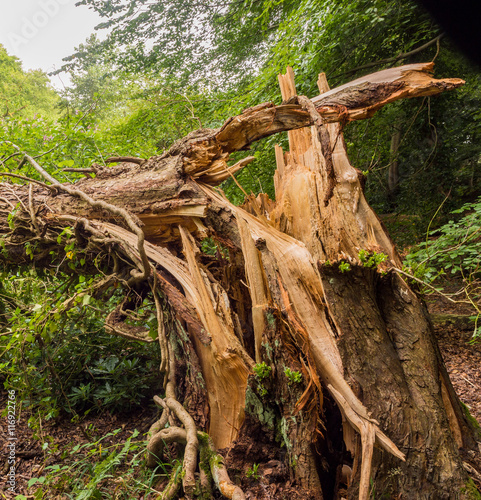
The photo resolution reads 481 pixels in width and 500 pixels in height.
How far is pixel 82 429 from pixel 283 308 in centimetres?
226

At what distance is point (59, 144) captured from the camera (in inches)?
186

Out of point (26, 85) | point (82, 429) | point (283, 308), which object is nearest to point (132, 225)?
point (283, 308)

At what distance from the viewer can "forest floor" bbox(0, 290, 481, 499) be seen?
2.72 metres

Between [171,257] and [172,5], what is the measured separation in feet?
27.9

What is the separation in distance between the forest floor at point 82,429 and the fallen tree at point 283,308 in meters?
0.36

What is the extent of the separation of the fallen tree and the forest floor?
0.36 m

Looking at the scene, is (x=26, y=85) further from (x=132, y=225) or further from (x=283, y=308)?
(x=283, y=308)

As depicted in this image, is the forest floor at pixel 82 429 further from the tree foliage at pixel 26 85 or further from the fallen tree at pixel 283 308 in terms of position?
the tree foliage at pixel 26 85

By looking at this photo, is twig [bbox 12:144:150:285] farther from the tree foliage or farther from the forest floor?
the tree foliage

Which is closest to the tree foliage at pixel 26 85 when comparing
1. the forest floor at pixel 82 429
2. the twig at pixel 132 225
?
the twig at pixel 132 225

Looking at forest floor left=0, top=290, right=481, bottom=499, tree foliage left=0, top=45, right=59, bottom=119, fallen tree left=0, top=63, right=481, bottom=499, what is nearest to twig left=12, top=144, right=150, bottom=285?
fallen tree left=0, top=63, right=481, bottom=499

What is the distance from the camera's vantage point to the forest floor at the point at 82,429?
2725mm

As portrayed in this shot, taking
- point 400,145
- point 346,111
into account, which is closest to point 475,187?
point 400,145

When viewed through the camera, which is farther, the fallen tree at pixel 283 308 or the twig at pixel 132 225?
the twig at pixel 132 225
